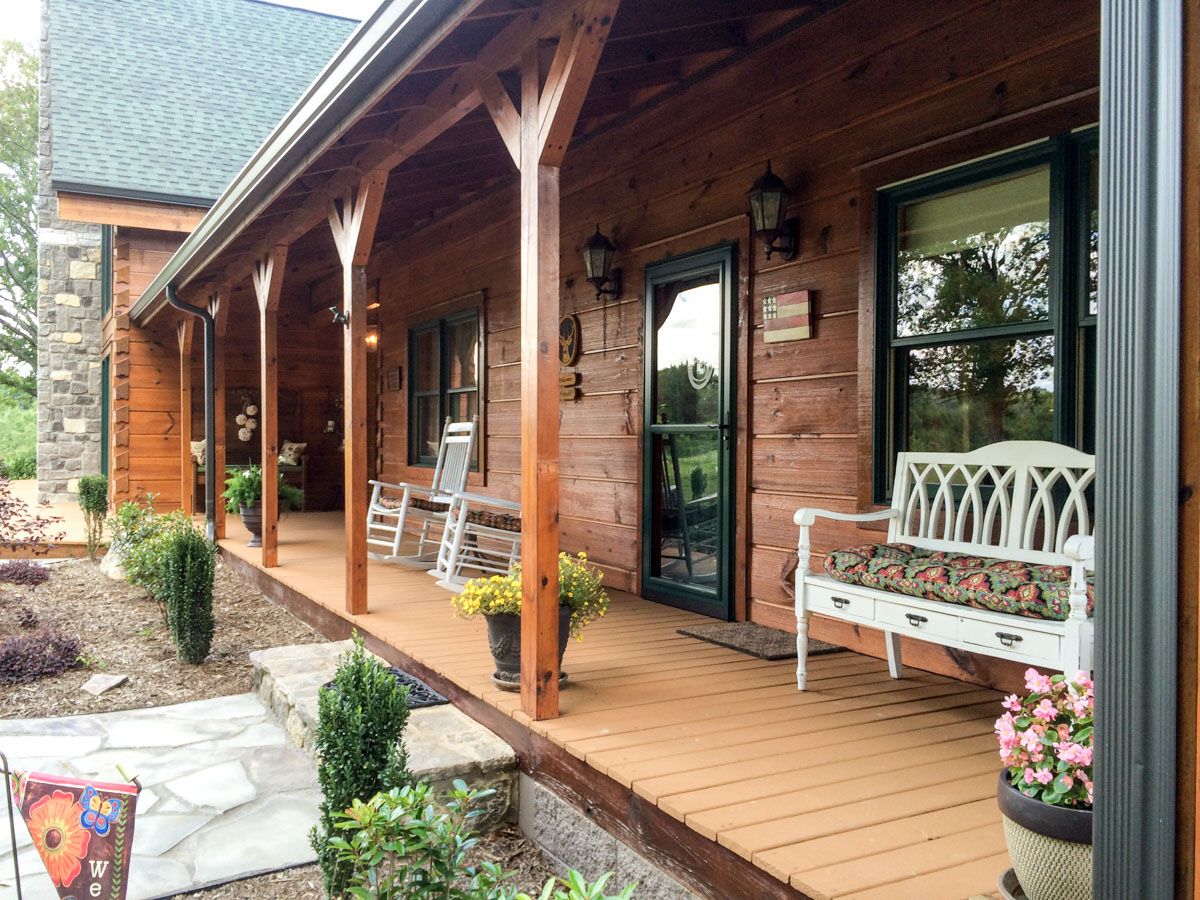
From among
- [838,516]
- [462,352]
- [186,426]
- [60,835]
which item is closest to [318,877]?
[60,835]

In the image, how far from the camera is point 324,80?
11.9ft

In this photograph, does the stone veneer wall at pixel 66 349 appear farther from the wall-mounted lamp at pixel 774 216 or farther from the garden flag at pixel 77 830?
the garden flag at pixel 77 830

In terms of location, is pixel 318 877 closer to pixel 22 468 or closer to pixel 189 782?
pixel 189 782

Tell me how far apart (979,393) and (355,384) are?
281 centimetres

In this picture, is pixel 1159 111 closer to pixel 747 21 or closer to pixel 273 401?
pixel 747 21

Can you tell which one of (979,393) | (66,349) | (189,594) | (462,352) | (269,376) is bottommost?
(189,594)

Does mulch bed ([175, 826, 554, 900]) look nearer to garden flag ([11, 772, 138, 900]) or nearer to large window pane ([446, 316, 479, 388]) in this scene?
garden flag ([11, 772, 138, 900])

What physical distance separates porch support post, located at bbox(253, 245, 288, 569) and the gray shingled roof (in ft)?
14.3

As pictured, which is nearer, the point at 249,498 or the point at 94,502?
the point at 249,498

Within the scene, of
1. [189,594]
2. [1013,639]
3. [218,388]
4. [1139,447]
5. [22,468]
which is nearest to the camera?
[1139,447]

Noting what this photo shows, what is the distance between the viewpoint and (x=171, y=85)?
36.6 feet

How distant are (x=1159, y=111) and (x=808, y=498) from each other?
2.66 meters

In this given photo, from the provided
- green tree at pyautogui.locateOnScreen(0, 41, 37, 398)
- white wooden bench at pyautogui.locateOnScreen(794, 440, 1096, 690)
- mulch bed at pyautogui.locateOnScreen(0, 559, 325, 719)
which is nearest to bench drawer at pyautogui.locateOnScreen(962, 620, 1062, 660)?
white wooden bench at pyautogui.locateOnScreen(794, 440, 1096, 690)

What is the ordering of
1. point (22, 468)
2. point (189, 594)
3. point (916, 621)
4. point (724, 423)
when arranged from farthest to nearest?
point (22, 468), point (189, 594), point (724, 423), point (916, 621)
